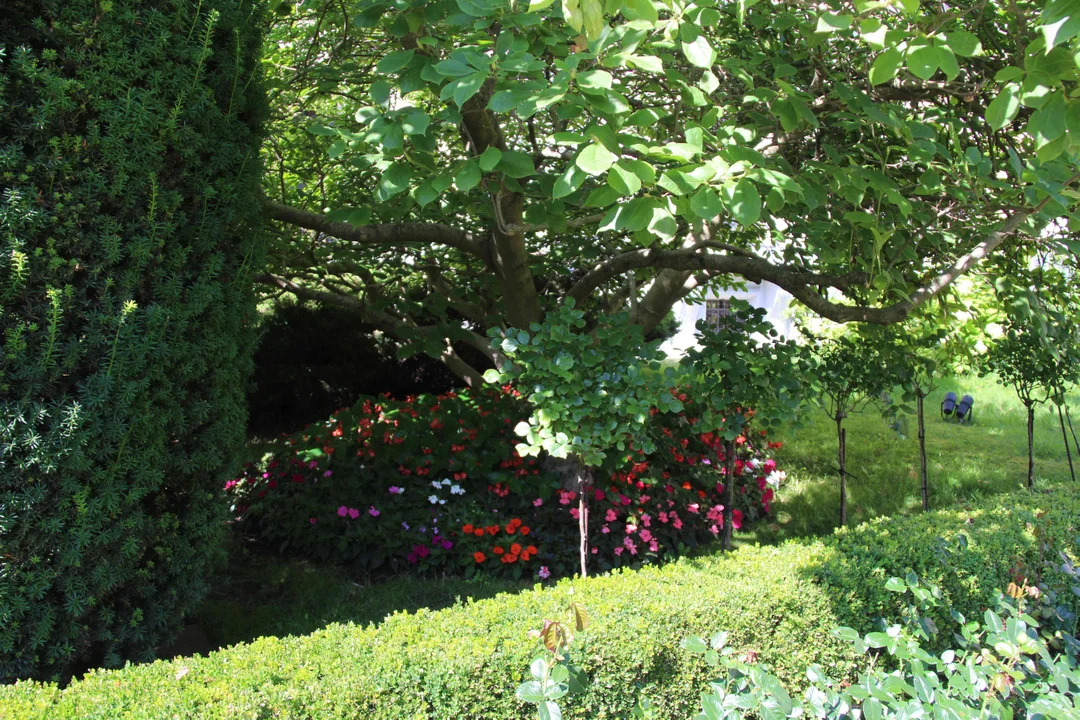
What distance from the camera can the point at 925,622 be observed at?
2859 mm

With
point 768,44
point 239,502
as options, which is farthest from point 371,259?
point 768,44

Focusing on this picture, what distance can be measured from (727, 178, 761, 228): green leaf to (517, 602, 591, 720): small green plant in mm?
1263

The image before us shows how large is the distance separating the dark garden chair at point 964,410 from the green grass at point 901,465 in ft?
0.37

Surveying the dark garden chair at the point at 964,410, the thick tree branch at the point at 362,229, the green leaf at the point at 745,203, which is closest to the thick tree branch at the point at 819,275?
the thick tree branch at the point at 362,229

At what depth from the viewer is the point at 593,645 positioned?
8.14 feet

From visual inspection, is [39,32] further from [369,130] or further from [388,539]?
[388,539]

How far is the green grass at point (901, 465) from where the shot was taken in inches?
244

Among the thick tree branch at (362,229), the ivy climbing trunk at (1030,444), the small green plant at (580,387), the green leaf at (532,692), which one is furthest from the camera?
the ivy climbing trunk at (1030,444)

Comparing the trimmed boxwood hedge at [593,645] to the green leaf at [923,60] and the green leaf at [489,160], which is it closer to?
the green leaf at [489,160]

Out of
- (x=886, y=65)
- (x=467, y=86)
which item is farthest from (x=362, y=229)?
(x=886, y=65)

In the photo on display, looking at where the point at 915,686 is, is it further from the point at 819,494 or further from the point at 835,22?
the point at 819,494

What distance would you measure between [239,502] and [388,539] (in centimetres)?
149

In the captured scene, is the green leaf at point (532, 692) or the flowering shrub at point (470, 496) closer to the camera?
the green leaf at point (532, 692)

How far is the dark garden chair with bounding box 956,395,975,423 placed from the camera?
30.7ft
